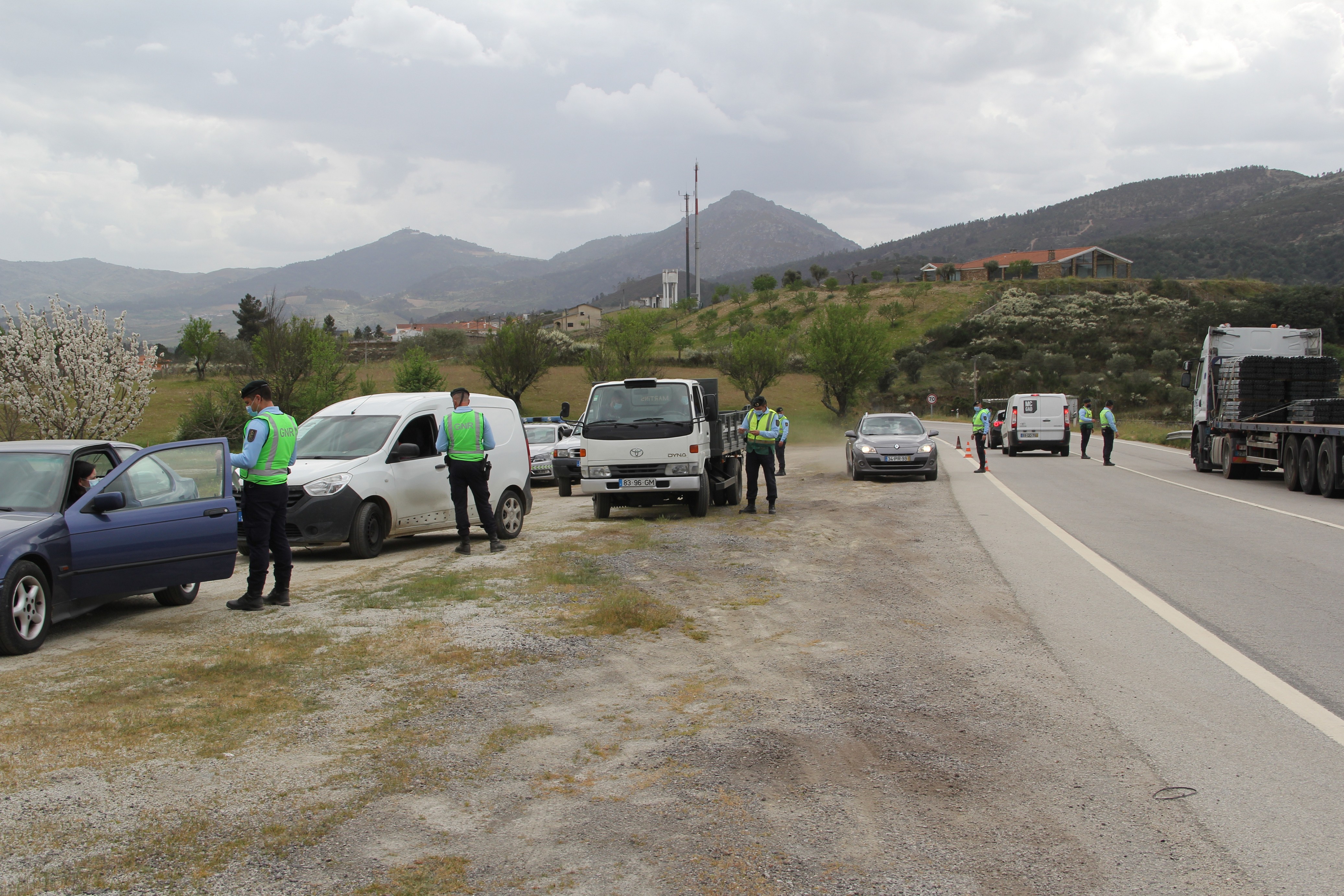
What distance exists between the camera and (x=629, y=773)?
4.33 metres

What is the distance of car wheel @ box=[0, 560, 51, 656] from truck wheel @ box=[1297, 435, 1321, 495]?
65.1 feet

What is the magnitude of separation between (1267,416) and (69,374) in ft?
89.9

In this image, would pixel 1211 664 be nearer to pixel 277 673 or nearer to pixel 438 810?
pixel 438 810

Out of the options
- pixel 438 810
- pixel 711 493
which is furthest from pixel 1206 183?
pixel 438 810

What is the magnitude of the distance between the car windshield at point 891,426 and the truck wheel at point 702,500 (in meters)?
8.77

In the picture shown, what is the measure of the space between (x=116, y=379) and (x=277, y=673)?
2224cm

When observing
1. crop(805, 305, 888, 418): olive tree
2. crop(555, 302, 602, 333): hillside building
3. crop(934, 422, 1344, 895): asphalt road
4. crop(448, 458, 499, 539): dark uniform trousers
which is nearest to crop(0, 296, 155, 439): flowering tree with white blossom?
crop(448, 458, 499, 539): dark uniform trousers

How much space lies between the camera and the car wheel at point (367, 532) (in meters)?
10.8

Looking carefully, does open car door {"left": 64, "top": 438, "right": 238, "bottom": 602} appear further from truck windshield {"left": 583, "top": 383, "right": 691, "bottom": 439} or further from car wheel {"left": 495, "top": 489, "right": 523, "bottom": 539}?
truck windshield {"left": 583, "top": 383, "right": 691, "bottom": 439}

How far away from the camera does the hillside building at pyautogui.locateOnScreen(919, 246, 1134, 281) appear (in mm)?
130875

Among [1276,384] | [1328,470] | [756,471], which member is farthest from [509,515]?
[1276,384]

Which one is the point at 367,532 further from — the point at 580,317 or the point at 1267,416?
the point at 580,317

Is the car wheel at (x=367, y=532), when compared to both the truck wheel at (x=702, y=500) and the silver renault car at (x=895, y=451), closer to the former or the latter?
the truck wheel at (x=702, y=500)

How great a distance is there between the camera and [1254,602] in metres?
8.16
